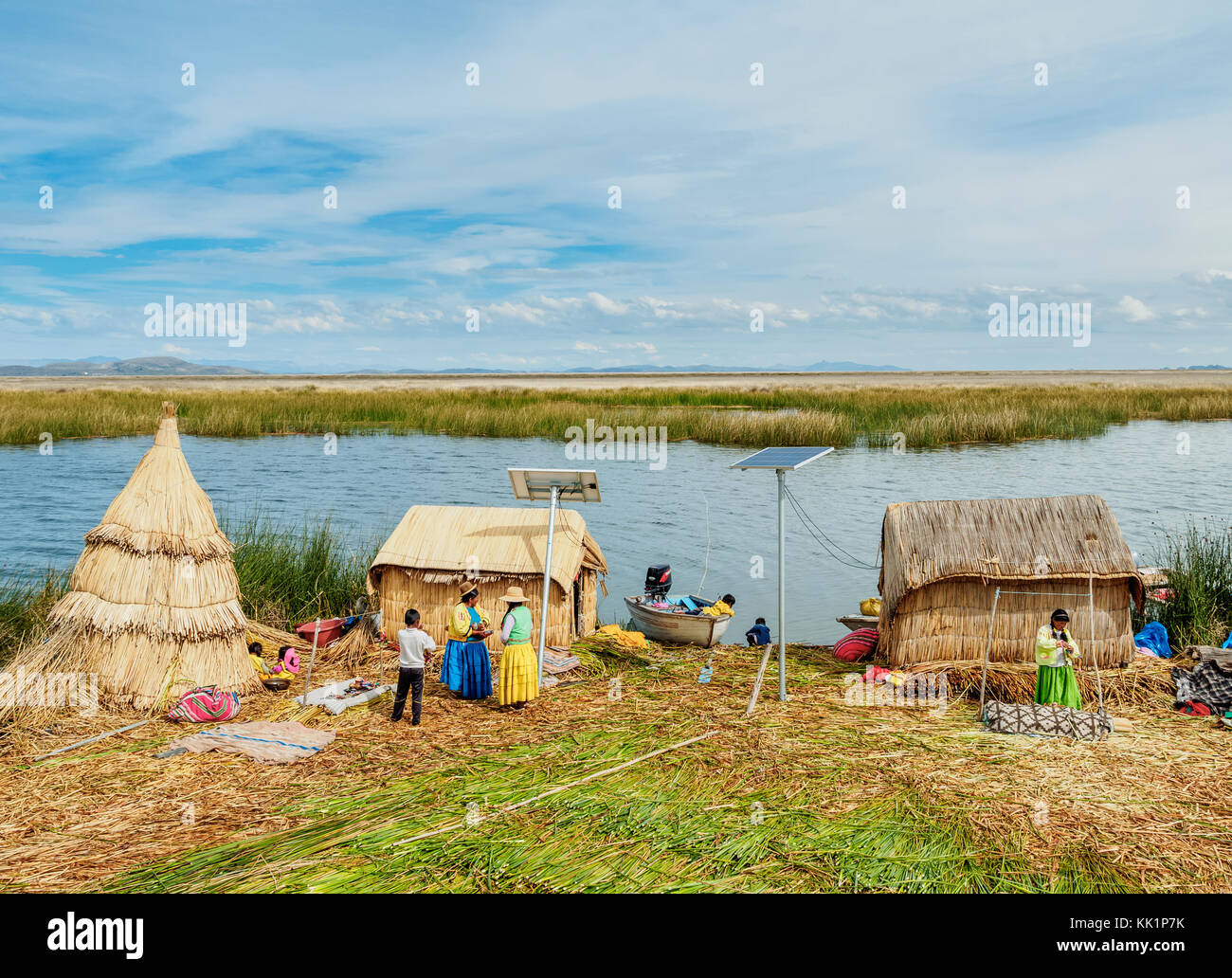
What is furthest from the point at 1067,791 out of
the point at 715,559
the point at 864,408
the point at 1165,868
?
the point at 864,408

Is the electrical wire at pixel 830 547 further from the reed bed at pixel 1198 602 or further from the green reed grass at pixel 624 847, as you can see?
the green reed grass at pixel 624 847

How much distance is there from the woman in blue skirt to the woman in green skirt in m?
5.83

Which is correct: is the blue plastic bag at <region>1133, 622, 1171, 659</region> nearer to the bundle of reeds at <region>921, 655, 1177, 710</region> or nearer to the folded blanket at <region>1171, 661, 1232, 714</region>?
the bundle of reeds at <region>921, 655, 1177, 710</region>

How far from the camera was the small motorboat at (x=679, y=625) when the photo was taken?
1430 cm

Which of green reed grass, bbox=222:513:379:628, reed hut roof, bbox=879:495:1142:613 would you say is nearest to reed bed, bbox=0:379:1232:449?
green reed grass, bbox=222:513:379:628

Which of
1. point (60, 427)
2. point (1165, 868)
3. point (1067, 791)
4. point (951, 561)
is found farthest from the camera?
point (60, 427)

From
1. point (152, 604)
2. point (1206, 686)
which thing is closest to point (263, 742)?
point (152, 604)

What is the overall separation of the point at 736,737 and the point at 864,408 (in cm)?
4333

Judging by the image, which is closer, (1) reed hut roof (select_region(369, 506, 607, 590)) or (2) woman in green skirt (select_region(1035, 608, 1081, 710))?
(2) woman in green skirt (select_region(1035, 608, 1081, 710))

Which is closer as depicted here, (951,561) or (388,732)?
(388,732)

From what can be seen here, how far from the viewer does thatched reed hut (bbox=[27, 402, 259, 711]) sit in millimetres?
9562

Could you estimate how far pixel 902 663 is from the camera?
36.6 ft

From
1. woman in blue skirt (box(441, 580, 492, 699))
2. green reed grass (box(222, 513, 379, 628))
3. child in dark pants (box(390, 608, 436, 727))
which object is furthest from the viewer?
green reed grass (box(222, 513, 379, 628))
